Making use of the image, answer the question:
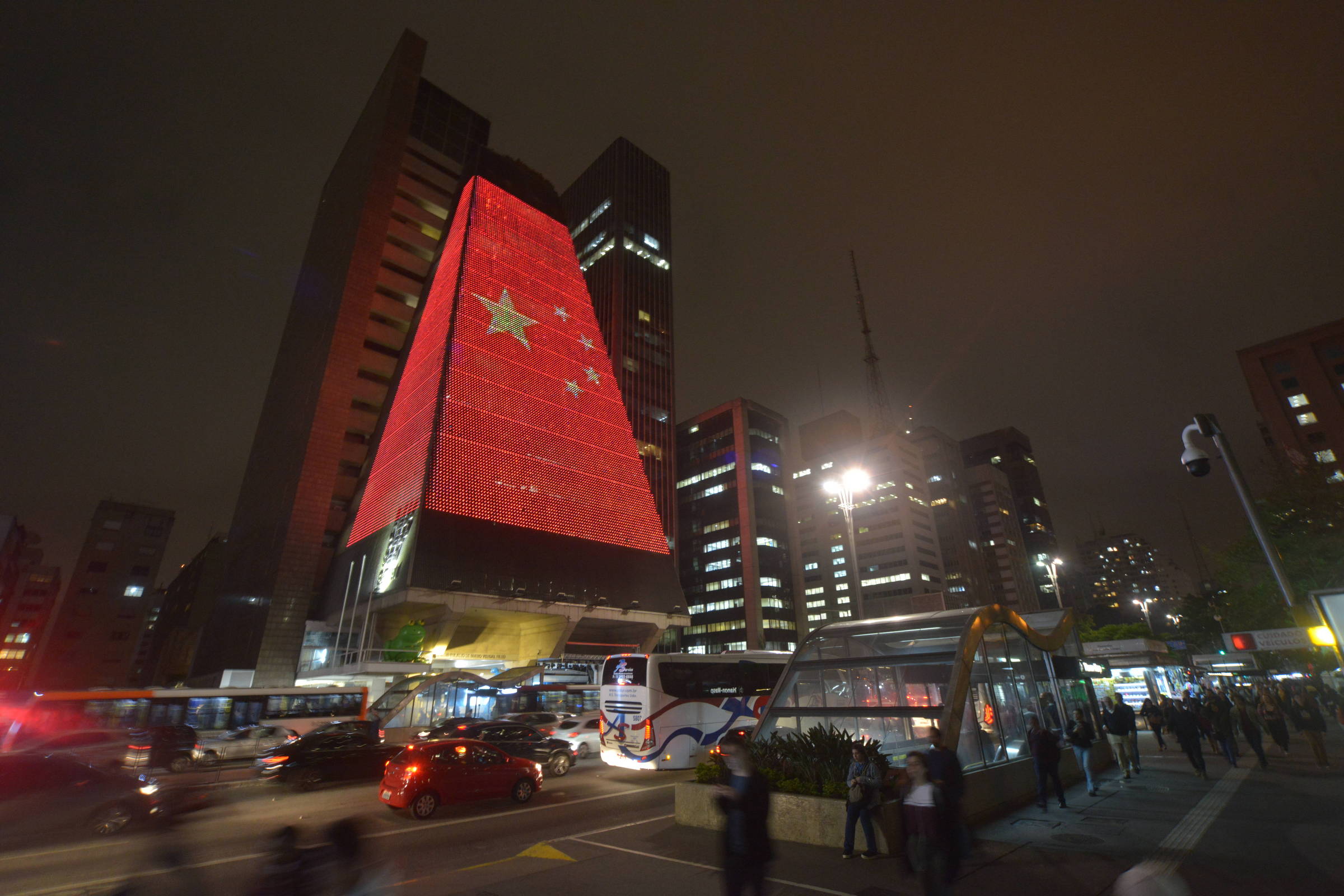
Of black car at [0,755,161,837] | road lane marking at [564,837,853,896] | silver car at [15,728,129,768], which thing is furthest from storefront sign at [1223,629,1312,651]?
silver car at [15,728,129,768]

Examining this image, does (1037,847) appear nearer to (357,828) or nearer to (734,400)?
(357,828)

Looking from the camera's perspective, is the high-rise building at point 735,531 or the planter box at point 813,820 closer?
the planter box at point 813,820

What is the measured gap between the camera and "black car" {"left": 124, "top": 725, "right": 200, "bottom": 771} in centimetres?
1862

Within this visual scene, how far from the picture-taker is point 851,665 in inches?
474

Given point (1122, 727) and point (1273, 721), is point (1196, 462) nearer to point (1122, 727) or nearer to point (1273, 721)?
point (1122, 727)

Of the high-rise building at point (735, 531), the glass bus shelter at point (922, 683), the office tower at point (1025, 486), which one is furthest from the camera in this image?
the office tower at point (1025, 486)

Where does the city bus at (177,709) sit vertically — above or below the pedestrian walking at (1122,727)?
above

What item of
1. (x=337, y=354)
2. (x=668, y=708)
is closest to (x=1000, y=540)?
(x=337, y=354)

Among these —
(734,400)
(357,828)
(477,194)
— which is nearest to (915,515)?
(734,400)

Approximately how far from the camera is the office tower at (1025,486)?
17700 centimetres

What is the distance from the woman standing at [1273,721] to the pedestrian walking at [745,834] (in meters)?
19.3

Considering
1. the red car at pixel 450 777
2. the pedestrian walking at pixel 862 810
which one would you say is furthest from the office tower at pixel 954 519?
the pedestrian walking at pixel 862 810

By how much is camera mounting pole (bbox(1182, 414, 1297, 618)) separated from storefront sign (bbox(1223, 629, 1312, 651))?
2.02 meters

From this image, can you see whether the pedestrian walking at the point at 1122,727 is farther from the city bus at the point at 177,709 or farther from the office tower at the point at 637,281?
the office tower at the point at 637,281
